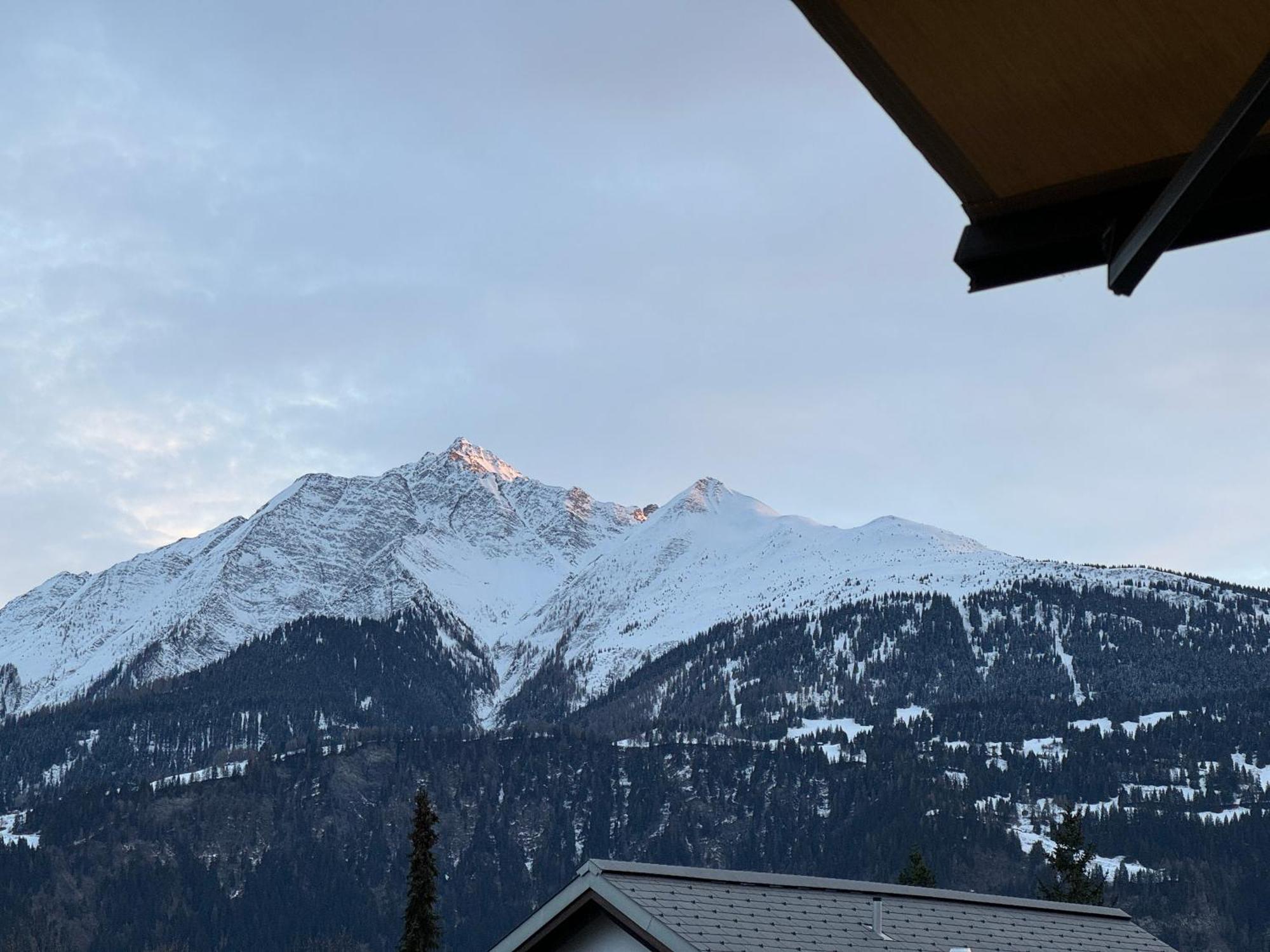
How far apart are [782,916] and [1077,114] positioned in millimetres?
18830

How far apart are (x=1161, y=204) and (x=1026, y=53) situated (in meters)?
0.49

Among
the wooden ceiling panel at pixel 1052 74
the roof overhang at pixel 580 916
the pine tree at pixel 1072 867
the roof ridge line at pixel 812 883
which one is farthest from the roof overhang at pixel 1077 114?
the pine tree at pixel 1072 867

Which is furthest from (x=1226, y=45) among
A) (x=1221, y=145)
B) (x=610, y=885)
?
(x=610, y=885)

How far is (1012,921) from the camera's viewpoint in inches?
989

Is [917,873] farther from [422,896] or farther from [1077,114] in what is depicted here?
[1077,114]

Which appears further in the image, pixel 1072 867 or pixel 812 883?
pixel 1072 867

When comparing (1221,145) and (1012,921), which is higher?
(1012,921)

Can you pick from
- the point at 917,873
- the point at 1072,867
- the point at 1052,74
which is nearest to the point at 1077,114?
the point at 1052,74

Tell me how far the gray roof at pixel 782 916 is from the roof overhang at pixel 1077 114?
16.1m

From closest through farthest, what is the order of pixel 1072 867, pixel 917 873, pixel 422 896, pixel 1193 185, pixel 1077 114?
pixel 1193 185
pixel 1077 114
pixel 422 896
pixel 917 873
pixel 1072 867

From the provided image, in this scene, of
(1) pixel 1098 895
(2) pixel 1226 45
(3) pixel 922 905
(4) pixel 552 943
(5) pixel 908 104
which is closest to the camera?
(2) pixel 1226 45

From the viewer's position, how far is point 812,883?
2309cm

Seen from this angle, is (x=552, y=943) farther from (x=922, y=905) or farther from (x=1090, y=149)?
(x=1090, y=149)

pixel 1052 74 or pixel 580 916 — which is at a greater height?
pixel 580 916
